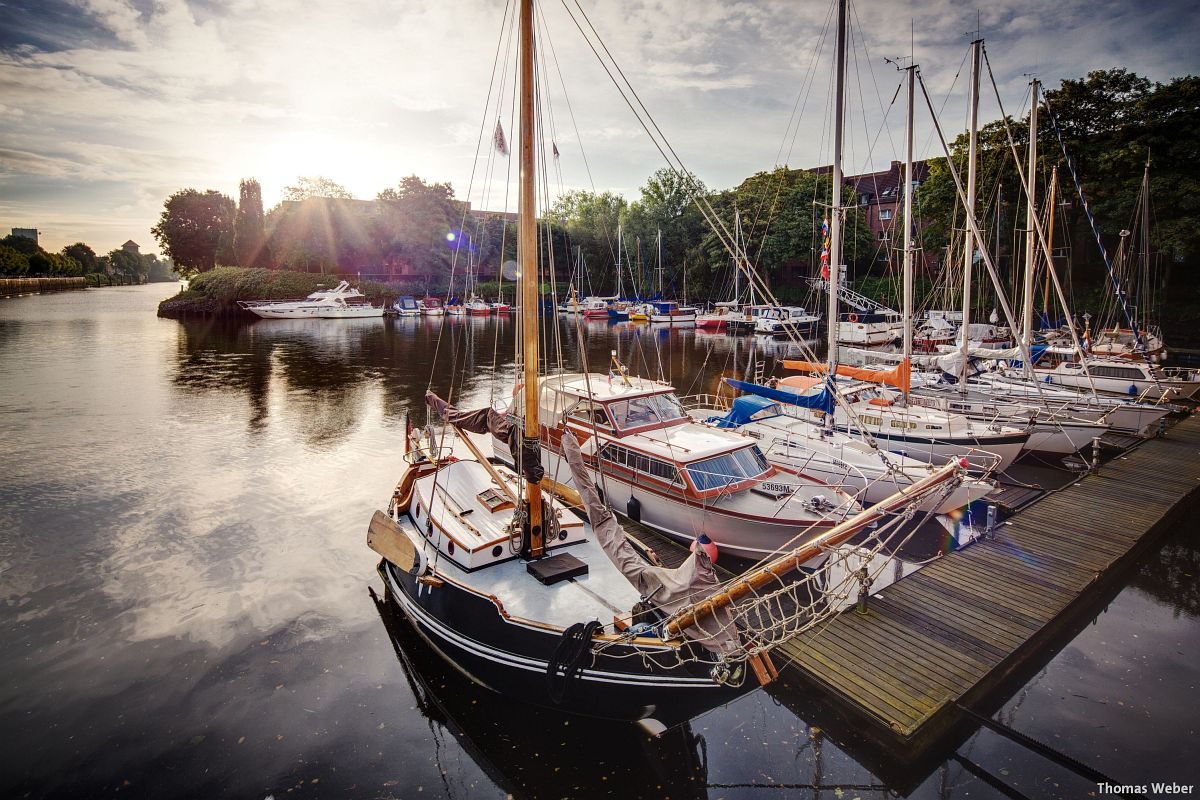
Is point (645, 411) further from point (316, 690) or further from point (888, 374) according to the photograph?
point (316, 690)

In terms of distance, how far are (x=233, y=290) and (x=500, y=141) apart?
9144cm

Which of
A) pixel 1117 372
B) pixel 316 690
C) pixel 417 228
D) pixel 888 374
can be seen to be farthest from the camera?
pixel 417 228

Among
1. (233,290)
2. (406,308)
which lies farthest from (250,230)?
(406,308)

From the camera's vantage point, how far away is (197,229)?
11112 cm

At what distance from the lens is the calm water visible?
859 cm

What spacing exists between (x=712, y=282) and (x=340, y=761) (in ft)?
278

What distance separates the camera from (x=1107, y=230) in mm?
48156

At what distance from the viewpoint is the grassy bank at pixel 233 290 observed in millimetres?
87875

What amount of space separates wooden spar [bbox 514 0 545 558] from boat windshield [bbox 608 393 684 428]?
6.01 m

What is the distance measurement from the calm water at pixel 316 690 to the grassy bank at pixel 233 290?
74.0 m

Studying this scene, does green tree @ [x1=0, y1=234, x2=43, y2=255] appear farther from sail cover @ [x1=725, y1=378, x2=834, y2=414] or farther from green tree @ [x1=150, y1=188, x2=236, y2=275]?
sail cover @ [x1=725, y1=378, x2=834, y2=414]

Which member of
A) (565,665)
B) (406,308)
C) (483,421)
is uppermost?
(406,308)

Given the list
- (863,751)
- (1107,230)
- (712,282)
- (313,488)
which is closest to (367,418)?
(313,488)

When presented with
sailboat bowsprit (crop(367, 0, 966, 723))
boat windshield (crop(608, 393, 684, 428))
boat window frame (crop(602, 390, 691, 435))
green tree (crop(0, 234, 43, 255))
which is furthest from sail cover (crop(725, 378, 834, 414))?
green tree (crop(0, 234, 43, 255))
